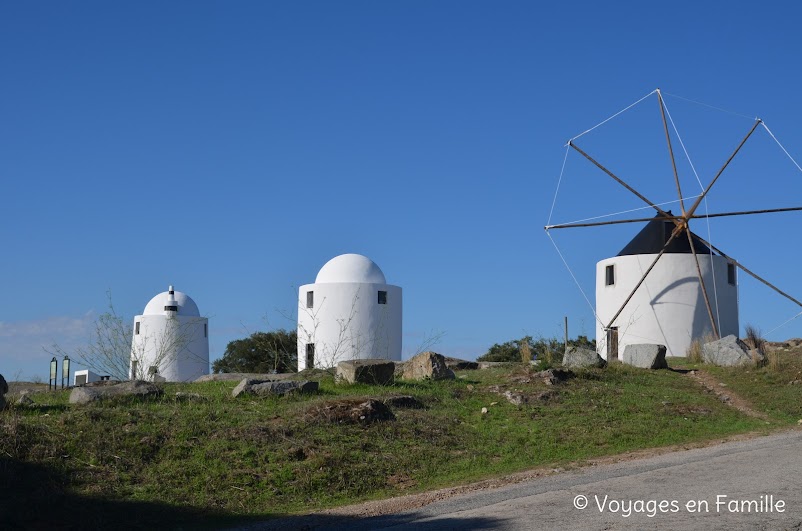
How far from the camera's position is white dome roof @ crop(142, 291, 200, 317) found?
3528 cm

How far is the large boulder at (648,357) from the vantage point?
2214cm

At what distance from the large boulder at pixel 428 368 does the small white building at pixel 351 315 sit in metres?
9.93

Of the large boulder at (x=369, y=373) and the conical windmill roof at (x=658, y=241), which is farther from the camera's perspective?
the conical windmill roof at (x=658, y=241)

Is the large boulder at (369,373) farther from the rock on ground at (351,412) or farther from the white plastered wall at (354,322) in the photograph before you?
the white plastered wall at (354,322)

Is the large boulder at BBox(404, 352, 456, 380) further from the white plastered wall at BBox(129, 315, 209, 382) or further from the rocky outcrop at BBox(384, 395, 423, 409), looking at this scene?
the white plastered wall at BBox(129, 315, 209, 382)

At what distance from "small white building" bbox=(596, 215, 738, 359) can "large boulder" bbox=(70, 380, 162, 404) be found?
657 inches

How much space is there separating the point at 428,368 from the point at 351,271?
12050 mm

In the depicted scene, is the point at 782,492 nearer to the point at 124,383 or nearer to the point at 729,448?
the point at 729,448

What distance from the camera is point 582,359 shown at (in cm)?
2109

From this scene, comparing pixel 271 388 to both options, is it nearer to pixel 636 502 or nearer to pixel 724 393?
pixel 636 502

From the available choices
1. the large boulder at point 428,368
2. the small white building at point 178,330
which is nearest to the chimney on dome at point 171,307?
the small white building at point 178,330

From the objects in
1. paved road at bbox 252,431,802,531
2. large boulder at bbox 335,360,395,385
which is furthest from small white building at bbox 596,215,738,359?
paved road at bbox 252,431,802,531

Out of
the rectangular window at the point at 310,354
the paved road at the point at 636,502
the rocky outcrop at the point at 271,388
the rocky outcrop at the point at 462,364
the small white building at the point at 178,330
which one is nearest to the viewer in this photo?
the paved road at the point at 636,502

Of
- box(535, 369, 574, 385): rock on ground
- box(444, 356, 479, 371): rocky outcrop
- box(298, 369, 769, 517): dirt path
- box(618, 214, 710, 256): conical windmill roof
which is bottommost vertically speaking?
box(298, 369, 769, 517): dirt path
